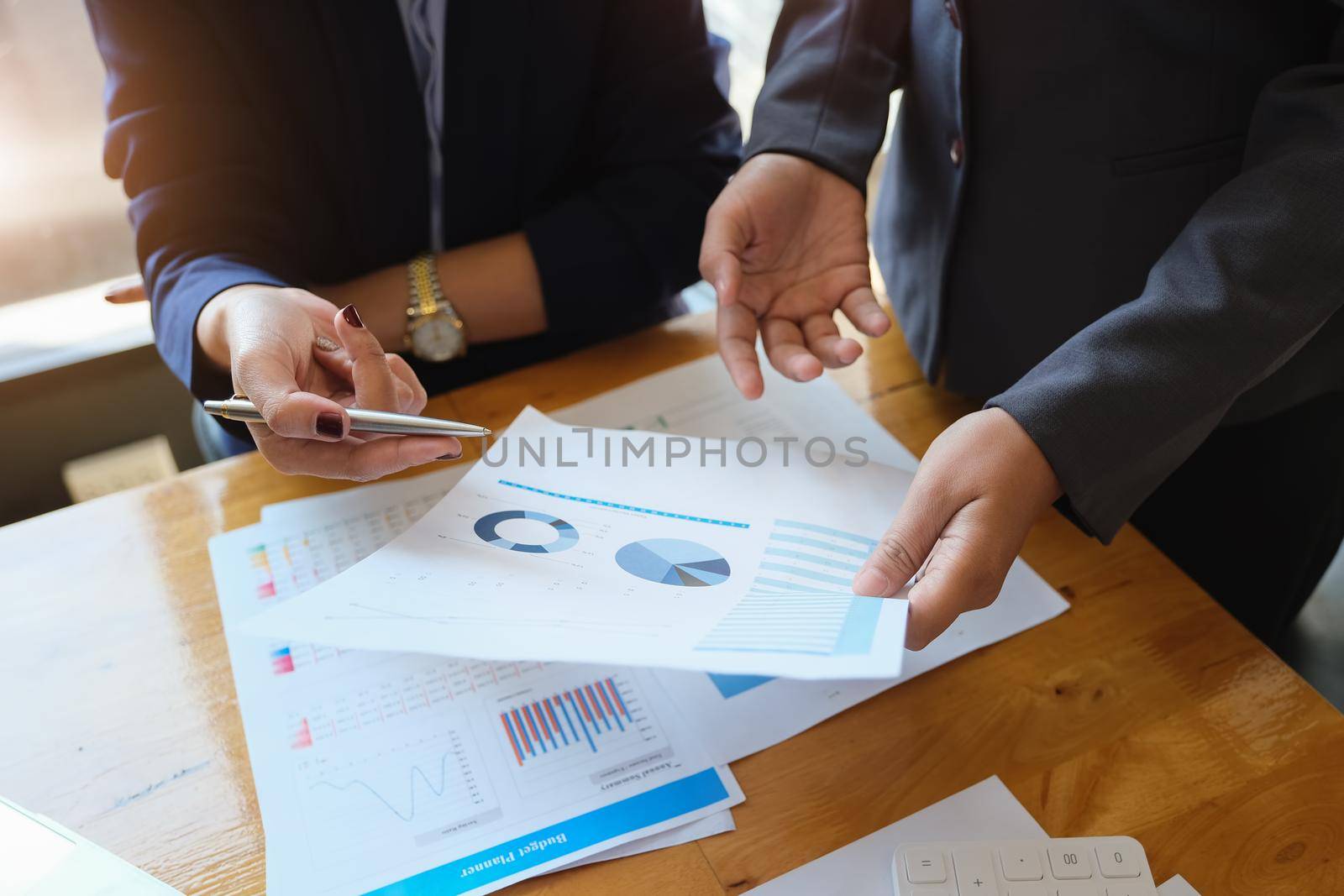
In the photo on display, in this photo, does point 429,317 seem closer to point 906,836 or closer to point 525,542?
point 525,542

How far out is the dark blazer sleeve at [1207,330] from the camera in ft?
2.19

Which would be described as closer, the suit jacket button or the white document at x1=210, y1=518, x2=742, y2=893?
the white document at x1=210, y1=518, x2=742, y2=893

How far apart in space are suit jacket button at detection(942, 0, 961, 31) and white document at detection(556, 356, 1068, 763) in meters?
0.36

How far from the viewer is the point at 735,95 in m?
2.14

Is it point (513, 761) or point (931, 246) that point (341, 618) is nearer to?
point (513, 761)

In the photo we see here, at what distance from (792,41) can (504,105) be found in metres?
0.33

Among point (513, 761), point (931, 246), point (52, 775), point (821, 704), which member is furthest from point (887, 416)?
point (52, 775)

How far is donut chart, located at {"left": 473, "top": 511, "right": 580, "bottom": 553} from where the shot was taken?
2.23ft

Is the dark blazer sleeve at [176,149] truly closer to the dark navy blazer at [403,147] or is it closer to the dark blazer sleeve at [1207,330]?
the dark navy blazer at [403,147]

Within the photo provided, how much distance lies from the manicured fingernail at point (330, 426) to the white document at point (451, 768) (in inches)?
7.1

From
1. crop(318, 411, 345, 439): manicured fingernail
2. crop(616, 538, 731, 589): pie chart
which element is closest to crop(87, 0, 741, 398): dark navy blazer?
crop(318, 411, 345, 439): manicured fingernail

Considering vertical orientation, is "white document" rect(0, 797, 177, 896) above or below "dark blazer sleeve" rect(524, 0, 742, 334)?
below

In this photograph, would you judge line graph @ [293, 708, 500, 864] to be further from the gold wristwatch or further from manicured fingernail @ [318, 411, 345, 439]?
the gold wristwatch

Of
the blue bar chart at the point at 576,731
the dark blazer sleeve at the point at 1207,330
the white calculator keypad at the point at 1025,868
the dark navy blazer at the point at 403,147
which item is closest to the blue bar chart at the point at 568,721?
the blue bar chart at the point at 576,731
